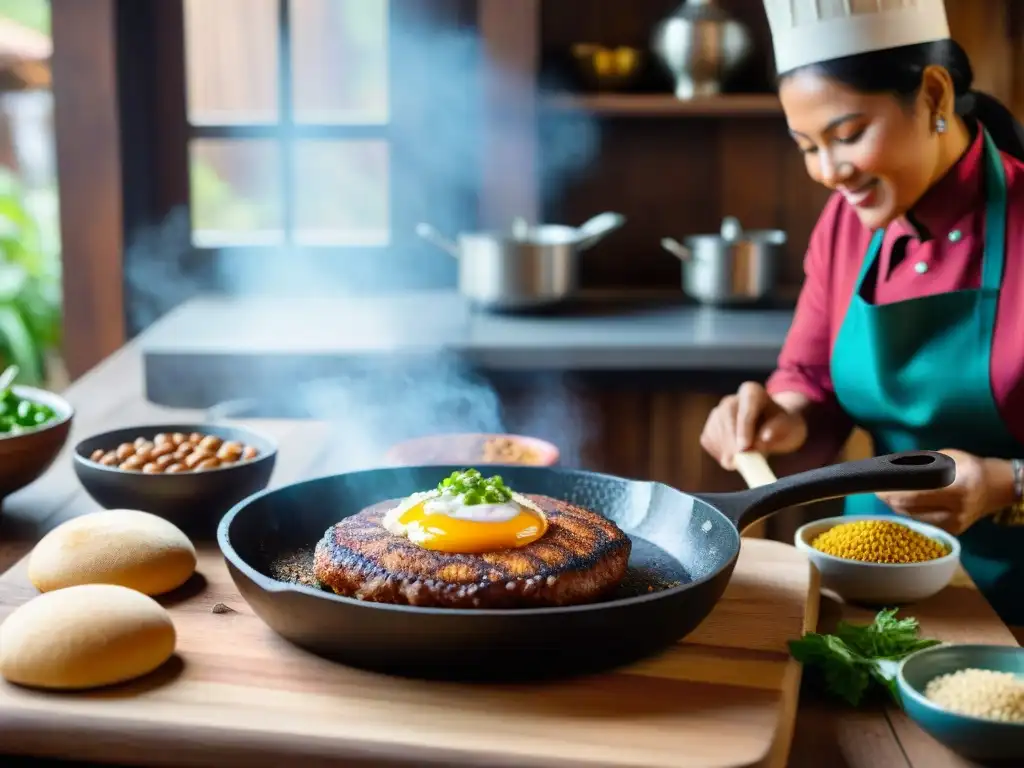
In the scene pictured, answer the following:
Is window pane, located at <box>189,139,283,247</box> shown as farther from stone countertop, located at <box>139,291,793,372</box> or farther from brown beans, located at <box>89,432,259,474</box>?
brown beans, located at <box>89,432,259,474</box>

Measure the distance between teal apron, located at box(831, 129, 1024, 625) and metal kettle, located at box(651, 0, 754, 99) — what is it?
4.12 ft

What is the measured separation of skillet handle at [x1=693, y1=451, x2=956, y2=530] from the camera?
1.39 m

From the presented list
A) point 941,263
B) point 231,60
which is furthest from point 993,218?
point 231,60

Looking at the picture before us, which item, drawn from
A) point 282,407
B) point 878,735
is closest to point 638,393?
point 282,407

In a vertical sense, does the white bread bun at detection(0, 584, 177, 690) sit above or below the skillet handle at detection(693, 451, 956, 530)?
below

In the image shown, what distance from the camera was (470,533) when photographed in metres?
1.38

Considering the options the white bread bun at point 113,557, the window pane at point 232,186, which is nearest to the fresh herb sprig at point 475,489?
the white bread bun at point 113,557

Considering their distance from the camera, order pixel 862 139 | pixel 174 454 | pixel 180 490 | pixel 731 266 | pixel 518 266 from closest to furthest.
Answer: pixel 180 490, pixel 174 454, pixel 862 139, pixel 518 266, pixel 731 266

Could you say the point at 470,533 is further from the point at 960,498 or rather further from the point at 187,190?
the point at 187,190

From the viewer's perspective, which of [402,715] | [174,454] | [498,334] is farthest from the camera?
[498,334]

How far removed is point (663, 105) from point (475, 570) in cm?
240

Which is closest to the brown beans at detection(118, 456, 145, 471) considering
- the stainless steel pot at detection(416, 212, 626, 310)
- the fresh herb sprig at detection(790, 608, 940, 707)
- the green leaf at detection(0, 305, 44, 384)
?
the fresh herb sprig at detection(790, 608, 940, 707)

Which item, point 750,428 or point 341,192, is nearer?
point 750,428

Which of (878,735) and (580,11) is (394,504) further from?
(580,11)
